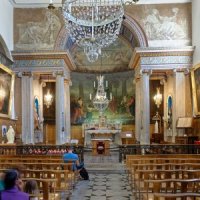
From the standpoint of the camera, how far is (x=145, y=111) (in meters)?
21.4

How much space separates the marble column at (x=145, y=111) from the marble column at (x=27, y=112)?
6.31 meters

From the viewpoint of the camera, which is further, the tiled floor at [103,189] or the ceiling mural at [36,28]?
the ceiling mural at [36,28]

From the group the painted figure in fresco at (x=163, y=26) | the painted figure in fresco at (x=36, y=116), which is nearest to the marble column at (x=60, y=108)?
the painted figure in fresco at (x=36, y=116)

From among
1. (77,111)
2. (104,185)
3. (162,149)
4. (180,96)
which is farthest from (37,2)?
(104,185)

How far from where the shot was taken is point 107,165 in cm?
1631

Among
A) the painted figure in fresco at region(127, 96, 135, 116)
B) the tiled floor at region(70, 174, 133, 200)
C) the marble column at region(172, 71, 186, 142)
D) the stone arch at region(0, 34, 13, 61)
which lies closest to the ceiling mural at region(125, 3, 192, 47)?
the marble column at region(172, 71, 186, 142)

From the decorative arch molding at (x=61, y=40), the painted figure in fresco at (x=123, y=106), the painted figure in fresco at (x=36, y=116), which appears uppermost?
the decorative arch molding at (x=61, y=40)

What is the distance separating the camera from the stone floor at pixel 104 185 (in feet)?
32.3

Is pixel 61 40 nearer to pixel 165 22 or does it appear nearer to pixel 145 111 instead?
pixel 165 22

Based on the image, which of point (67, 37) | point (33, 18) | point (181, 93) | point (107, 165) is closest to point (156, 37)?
point (181, 93)

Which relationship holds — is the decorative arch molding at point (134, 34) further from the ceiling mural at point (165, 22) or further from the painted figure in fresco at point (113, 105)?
the painted figure in fresco at point (113, 105)

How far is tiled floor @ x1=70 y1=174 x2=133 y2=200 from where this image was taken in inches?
384

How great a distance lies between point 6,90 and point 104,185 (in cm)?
894

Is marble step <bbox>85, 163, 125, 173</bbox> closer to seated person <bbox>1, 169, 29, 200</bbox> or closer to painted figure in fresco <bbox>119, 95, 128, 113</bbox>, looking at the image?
seated person <bbox>1, 169, 29, 200</bbox>
